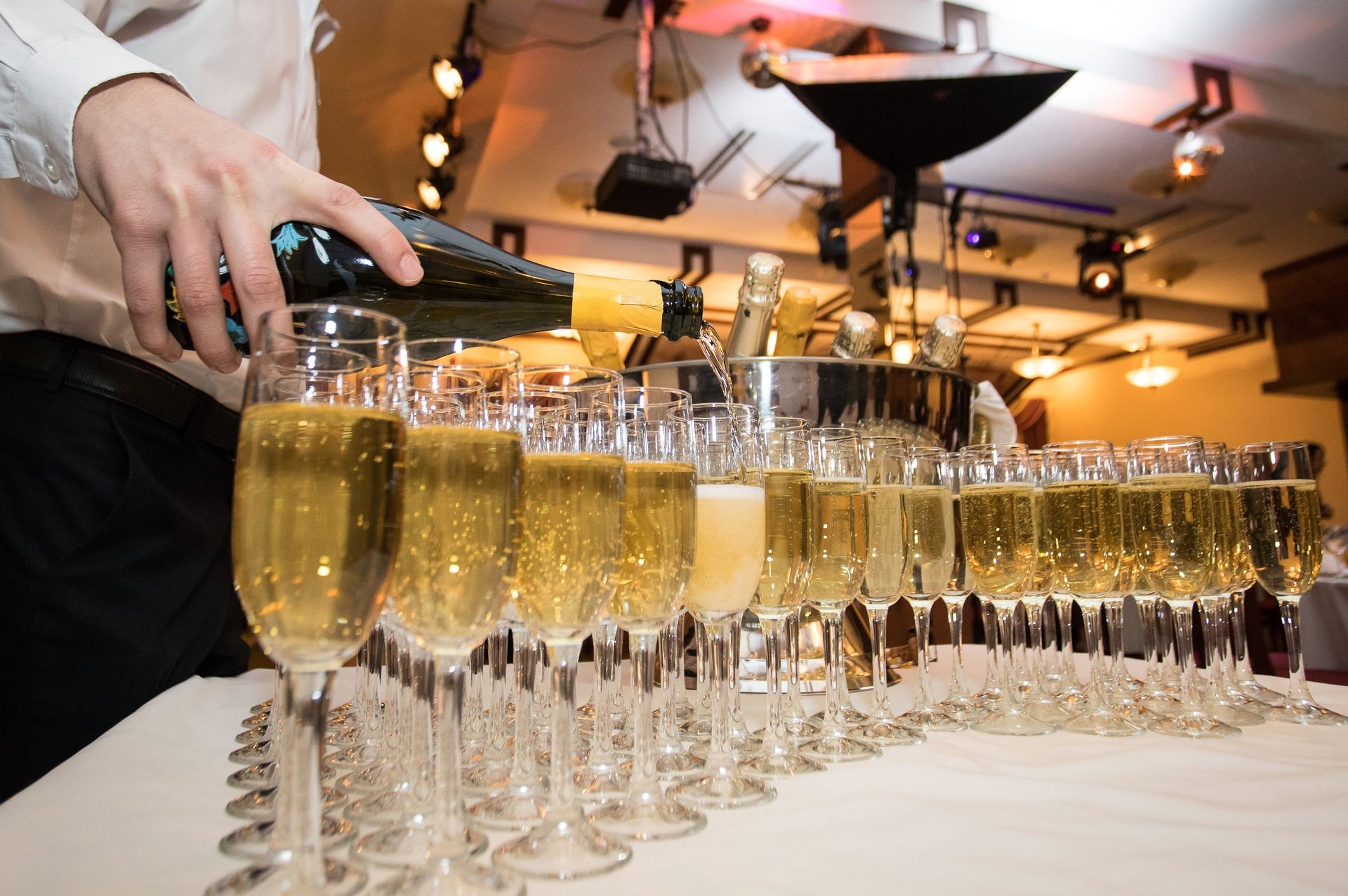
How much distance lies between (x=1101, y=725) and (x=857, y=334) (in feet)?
2.10

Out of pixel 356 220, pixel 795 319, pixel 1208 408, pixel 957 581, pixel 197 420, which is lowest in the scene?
pixel 957 581

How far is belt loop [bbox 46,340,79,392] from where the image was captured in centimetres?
102

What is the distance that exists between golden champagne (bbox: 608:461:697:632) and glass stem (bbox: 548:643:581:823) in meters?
0.10

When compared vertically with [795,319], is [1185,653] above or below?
below

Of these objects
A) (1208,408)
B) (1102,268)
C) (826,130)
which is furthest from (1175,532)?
(1208,408)

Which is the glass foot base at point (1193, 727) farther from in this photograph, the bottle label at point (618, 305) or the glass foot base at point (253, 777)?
the glass foot base at point (253, 777)

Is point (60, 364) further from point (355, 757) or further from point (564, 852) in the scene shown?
point (564, 852)

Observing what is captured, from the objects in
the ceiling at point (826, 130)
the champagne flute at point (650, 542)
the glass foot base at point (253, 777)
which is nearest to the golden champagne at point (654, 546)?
the champagne flute at point (650, 542)

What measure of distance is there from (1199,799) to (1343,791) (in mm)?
135

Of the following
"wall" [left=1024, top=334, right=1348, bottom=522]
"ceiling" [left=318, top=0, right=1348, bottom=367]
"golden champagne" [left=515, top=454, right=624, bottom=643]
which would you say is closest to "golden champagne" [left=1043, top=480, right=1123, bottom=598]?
"golden champagne" [left=515, top=454, right=624, bottom=643]

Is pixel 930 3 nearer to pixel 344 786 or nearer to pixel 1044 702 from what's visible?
pixel 1044 702

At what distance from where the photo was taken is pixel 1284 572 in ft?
3.65

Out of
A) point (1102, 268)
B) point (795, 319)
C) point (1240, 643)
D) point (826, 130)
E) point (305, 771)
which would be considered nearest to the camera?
point (305, 771)

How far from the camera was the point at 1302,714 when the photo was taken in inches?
40.4
